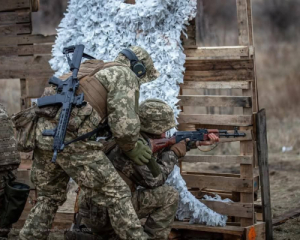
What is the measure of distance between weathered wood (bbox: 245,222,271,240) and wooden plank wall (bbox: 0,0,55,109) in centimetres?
318

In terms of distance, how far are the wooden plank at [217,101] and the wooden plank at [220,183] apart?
70 centimetres

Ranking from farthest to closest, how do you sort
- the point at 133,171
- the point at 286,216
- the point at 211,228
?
1. the point at 286,216
2. the point at 211,228
3. the point at 133,171

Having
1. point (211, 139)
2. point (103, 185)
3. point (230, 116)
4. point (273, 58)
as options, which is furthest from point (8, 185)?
point (273, 58)

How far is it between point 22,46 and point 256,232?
366cm

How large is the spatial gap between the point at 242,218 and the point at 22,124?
2268 millimetres

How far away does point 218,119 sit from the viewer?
18.8 feet

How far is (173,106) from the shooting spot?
5.73 metres

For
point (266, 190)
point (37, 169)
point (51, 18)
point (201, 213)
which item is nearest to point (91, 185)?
point (37, 169)

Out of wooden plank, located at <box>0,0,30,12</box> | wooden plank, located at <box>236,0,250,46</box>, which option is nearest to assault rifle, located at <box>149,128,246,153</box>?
wooden plank, located at <box>236,0,250,46</box>

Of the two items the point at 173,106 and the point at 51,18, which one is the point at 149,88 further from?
the point at 51,18

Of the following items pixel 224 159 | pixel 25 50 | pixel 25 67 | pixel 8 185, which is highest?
pixel 25 50

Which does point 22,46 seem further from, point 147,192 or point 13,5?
point 147,192

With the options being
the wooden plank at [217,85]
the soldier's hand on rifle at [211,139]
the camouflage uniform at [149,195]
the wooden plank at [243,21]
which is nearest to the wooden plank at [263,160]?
the wooden plank at [217,85]

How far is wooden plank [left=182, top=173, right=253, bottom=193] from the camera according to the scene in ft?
18.6
